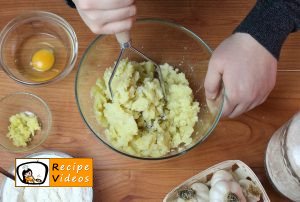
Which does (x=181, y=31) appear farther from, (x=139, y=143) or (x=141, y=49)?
(x=139, y=143)

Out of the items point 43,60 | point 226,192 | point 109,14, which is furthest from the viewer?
point 43,60

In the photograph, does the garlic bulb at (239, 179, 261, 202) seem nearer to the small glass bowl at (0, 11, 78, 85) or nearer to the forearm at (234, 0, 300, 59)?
the forearm at (234, 0, 300, 59)

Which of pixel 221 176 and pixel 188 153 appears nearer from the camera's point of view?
pixel 221 176

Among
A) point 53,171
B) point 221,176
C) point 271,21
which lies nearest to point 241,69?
point 271,21

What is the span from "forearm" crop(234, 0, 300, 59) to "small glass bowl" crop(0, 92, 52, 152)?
0.54m

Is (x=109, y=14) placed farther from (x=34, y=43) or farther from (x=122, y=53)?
(x=34, y=43)

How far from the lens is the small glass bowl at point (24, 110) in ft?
3.30

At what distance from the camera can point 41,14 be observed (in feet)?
3.54

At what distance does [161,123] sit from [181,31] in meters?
0.24

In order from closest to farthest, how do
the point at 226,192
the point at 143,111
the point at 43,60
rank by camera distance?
the point at 226,192 < the point at 143,111 < the point at 43,60

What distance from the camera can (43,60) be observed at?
1058mm

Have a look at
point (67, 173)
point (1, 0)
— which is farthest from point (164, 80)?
point (1, 0)

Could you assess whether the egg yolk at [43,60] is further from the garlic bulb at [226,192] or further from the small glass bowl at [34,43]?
the garlic bulb at [226,192]

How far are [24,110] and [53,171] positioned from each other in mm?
192
